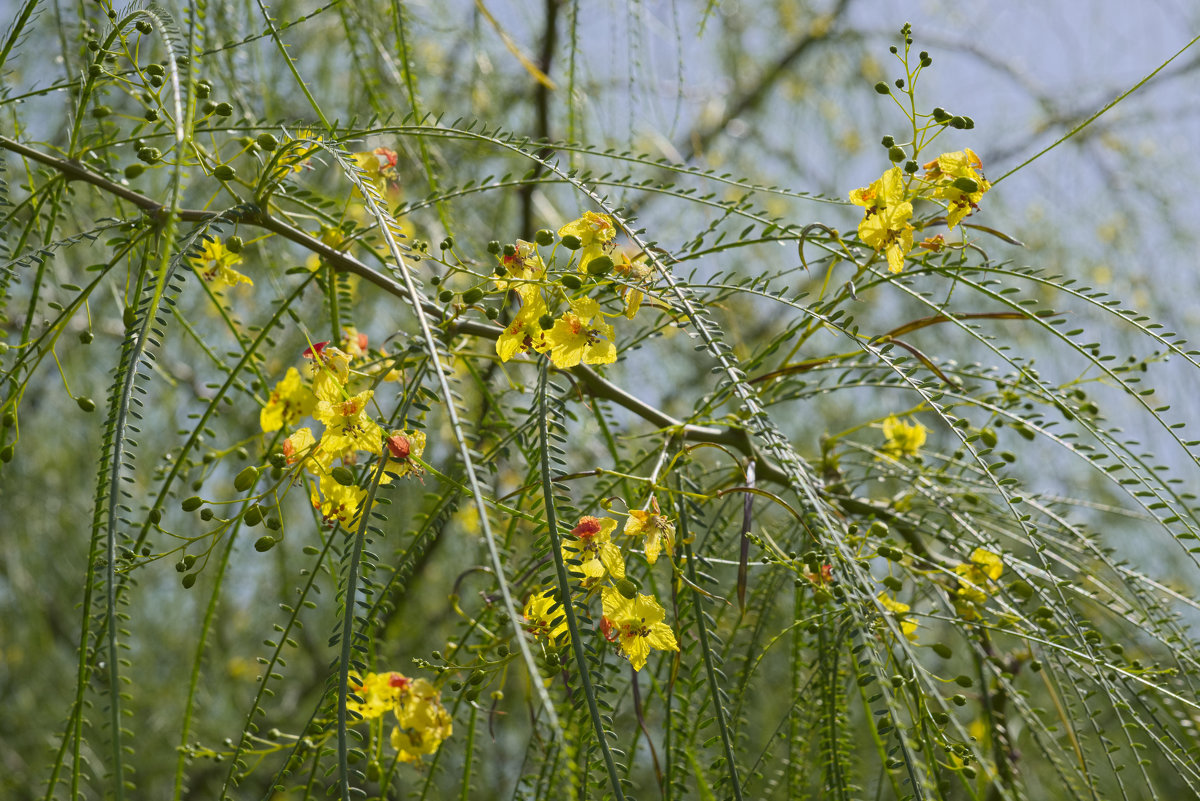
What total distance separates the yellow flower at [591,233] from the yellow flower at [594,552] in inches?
7.7

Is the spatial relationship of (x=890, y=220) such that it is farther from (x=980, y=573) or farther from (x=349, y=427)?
(x=349, y=427)

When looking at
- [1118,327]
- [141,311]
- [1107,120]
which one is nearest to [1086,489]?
[1118,327]

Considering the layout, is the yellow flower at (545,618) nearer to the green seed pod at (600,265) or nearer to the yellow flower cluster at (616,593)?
the yellow flower cluster at (616,593)

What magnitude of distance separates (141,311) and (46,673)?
2.18m

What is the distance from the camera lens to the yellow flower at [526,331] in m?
0.71

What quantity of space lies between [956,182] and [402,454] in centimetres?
47

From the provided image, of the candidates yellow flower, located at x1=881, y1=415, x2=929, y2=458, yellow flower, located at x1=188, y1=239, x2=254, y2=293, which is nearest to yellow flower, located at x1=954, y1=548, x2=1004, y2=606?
yellow flower, located at x1=881, y1=415, x2=929, y2=458

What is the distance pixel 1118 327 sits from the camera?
6.70 ft

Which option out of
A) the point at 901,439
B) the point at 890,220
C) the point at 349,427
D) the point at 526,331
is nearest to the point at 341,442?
the point at 349,427

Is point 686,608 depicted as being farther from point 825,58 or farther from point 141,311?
point 825,58

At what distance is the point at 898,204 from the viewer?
2.44 feet

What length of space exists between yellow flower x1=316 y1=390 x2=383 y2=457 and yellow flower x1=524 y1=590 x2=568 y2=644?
0.15 m

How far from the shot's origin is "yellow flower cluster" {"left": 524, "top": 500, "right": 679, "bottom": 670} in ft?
2.14

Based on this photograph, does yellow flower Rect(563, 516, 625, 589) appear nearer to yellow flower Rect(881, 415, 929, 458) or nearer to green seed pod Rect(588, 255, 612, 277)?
green seed pod Rect(588, 255, 612, 277)
